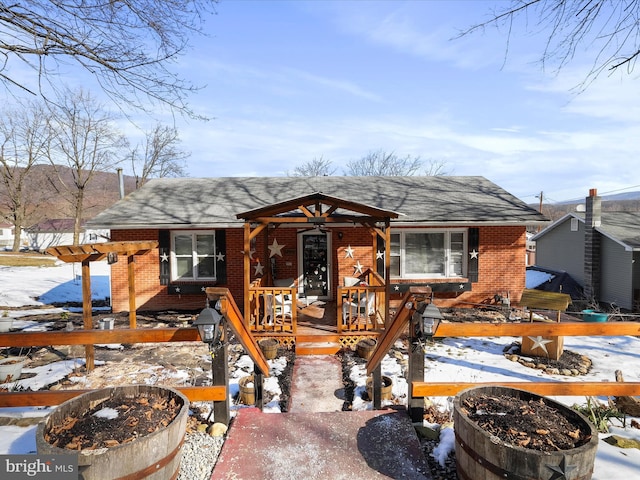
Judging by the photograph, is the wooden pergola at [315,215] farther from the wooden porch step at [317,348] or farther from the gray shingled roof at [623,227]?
the gray shingled roof at [623,227]

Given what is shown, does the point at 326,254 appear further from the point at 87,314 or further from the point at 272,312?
the point at 87,314

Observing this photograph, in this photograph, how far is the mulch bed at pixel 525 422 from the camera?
2.41 meters

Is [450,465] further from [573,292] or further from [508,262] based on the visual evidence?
[573,292]

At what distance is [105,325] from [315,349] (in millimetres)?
5295

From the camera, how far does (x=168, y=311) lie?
11320 millimetres

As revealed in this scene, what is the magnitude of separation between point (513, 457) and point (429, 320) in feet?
3.68

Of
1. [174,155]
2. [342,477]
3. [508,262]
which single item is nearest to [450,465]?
[342,477]

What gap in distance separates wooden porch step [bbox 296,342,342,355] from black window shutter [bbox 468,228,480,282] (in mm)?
5768

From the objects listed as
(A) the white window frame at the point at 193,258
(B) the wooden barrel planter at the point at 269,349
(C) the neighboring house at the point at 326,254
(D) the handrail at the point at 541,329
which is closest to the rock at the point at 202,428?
(D) the handrail at the point at 541,329

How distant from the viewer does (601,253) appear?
15.2m

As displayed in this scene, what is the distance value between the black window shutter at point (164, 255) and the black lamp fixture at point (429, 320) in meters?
9.75

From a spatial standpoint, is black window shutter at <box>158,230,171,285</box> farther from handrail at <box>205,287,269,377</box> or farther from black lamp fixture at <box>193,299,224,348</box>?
black lamp fixture at <box>193,299,224,348</box>

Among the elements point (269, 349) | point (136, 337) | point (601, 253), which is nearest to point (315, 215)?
point (269, 349)

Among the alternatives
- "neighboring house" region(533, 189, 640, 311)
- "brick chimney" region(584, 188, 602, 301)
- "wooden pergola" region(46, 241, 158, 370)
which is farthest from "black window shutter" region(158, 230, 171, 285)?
"brick chimney" region(584, 188, 602, 301)
